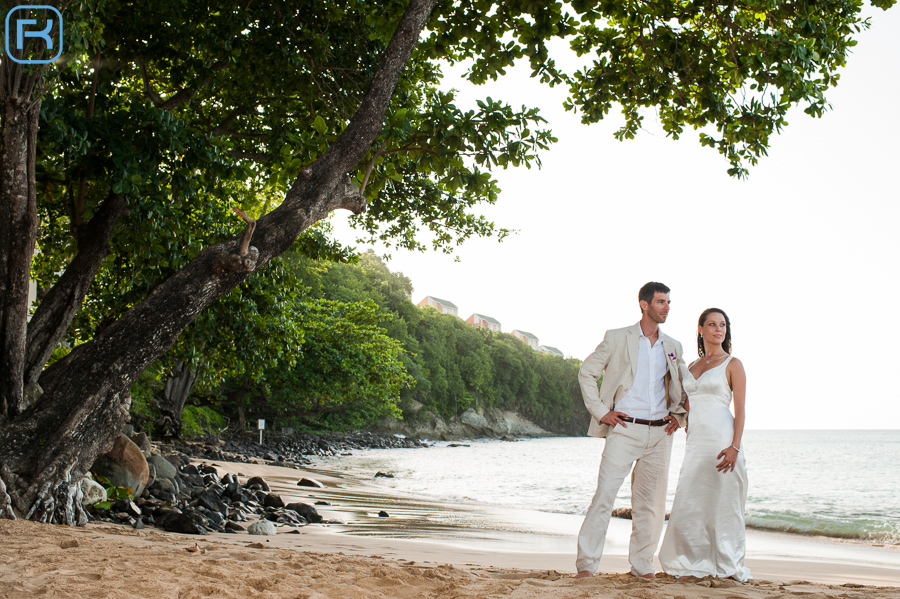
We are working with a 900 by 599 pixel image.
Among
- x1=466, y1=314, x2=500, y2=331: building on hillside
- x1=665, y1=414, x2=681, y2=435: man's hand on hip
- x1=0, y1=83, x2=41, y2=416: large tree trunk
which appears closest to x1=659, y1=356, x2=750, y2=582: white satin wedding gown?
x1=665, y1=414, x2=681, y2=435: man's hand on hip

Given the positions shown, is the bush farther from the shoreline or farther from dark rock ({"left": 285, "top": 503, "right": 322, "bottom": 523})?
dark rock ({"left": 285, "top": 503, "right": 322, "bottom": 523})

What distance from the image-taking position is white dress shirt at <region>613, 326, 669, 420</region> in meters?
4.55

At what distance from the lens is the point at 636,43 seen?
24.4 feet

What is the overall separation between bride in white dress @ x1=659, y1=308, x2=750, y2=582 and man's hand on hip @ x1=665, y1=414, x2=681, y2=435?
4.1 inches

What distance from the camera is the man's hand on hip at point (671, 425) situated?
15.0 ft

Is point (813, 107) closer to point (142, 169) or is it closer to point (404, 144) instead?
point (404, 144)

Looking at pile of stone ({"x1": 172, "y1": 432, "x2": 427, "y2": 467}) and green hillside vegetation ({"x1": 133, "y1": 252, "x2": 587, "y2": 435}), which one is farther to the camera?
pile of stone ({"x1": 172, "y1": 432, "x2": 427, "y2": 467})

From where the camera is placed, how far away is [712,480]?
448 centimetres

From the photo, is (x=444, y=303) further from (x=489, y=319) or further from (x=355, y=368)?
(x=355, y=368)

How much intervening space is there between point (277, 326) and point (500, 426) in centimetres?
6327

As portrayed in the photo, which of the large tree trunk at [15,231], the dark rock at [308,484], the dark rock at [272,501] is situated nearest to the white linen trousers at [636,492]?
the large tree trunk at [15,231]

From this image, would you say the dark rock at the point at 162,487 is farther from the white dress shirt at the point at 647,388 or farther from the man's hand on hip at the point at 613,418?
the white dress shirt at the point at 647,388

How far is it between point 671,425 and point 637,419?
29 centimetres

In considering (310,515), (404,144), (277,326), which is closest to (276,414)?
(277,326)
